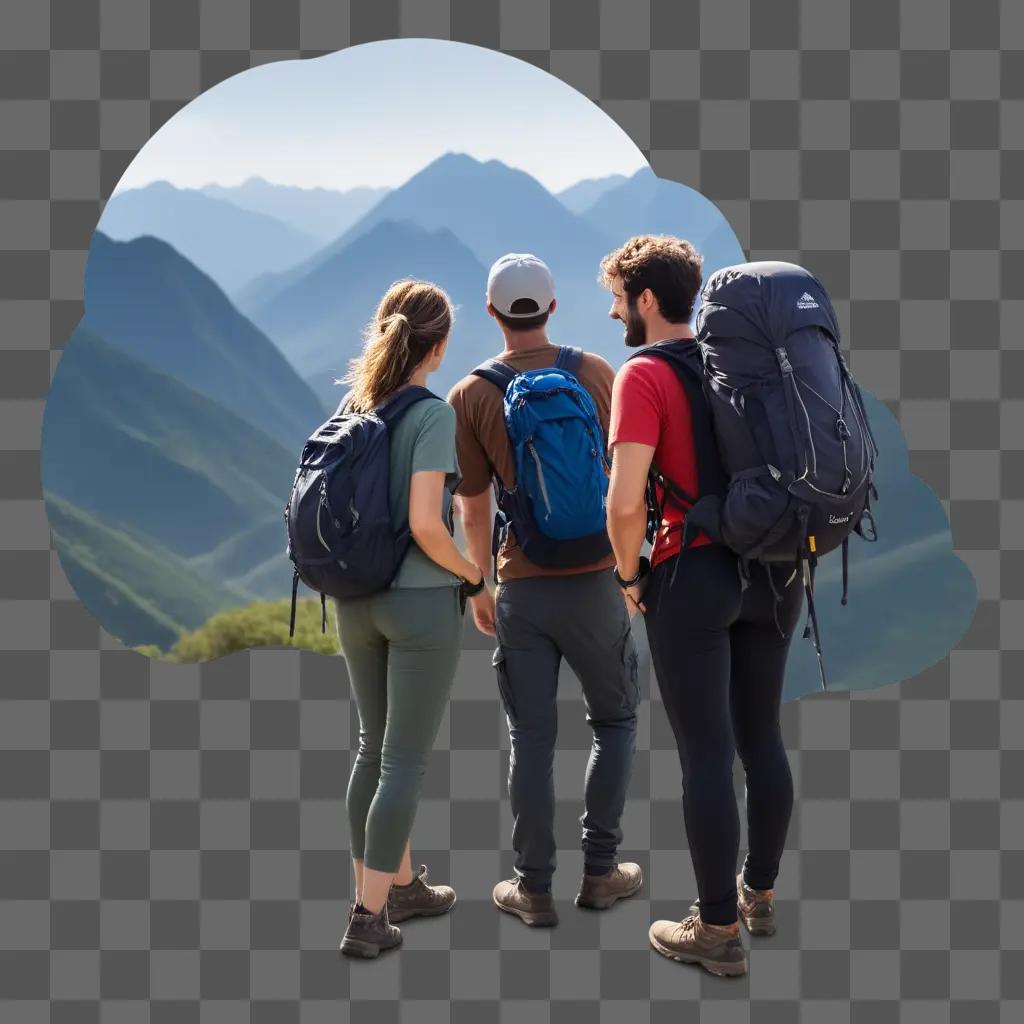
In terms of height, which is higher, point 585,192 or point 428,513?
point 428,513

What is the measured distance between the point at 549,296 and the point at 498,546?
0.85 m

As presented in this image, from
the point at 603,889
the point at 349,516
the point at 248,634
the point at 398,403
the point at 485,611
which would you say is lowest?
the point at 248,634

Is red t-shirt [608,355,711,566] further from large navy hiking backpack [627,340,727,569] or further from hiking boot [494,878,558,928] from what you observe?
hiking boot [494,878,558,928]

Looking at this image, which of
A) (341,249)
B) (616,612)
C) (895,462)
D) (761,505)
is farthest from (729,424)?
(341,249)

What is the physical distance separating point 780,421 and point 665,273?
64cm

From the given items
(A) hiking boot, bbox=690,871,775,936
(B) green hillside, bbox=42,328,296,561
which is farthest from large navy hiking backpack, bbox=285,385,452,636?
(B) green hillside, bbox=42,328,296,561

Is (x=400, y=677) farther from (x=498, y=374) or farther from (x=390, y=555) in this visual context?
(x=498, y=374)

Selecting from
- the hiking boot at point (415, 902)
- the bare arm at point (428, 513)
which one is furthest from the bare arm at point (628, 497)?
the hiking boot at point (415, 902)

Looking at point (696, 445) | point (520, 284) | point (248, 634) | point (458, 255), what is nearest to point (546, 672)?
point (696, 445)

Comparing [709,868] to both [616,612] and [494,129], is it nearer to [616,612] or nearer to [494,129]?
[616,612]

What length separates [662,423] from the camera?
4.02 meters

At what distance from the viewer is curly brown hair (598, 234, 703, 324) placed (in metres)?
4.19

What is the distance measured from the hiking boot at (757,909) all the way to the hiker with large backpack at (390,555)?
1.12m

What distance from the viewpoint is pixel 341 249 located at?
7.71m
